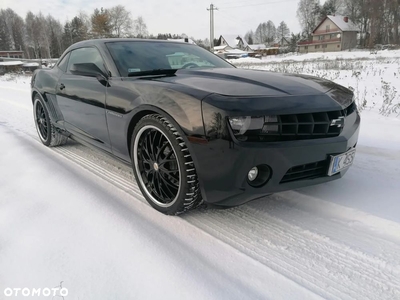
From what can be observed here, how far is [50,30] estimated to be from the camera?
6838 centimetres

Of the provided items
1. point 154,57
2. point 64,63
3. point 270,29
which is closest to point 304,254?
point 154,57

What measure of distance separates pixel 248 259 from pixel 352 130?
1.21 m

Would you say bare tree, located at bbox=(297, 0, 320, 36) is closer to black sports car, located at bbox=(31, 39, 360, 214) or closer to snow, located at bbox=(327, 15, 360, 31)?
snow, located at bbox=(327, 15, 360, 31)

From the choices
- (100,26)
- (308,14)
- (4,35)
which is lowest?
(100,26)

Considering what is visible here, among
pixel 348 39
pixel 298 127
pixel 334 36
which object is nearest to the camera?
pixel 298 127

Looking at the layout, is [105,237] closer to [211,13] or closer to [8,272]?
[8,272]

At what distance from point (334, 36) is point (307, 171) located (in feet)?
227

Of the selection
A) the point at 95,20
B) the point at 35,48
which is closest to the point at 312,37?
the point at 95,20

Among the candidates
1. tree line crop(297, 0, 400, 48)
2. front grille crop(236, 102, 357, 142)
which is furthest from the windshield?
tree line crop(297, 0, 400, 48)

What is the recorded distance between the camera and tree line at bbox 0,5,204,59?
5944cm

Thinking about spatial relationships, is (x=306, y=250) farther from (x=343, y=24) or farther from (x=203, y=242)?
(x=343, y=24)

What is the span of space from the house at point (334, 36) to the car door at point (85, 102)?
2509 inches

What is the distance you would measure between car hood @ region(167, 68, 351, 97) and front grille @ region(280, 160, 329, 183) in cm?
48

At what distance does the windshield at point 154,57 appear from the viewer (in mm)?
2687
